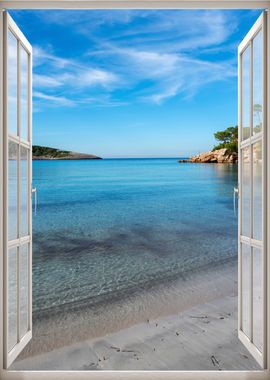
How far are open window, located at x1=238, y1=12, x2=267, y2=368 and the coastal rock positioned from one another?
985 inches

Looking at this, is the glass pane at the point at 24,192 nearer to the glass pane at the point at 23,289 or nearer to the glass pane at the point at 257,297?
the glass pane at the point at 23,289

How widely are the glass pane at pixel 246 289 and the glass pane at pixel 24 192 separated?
44.1 inches

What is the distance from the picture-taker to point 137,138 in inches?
1210

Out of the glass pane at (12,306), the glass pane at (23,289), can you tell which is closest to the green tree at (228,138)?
the glass pane at (23,289)

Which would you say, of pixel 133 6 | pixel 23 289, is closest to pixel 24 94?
pixel 133 6

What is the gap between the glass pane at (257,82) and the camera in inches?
63.5

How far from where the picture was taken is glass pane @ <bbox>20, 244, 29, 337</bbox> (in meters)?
1.75

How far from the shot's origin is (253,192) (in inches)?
66.3

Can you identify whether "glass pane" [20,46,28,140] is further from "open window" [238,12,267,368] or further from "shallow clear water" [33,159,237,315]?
"shallow clear water" [33,159,237,315]

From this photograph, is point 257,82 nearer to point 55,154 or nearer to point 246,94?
point 246,94

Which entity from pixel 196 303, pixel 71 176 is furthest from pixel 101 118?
pixel 196 303

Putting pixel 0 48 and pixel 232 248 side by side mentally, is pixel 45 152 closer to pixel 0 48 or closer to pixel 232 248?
pixel 232 248

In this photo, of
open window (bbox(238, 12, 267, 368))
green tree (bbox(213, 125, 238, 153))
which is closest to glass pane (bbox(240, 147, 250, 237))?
open window (bbox(238, 12, 267, 368))

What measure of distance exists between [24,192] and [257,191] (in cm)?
116
